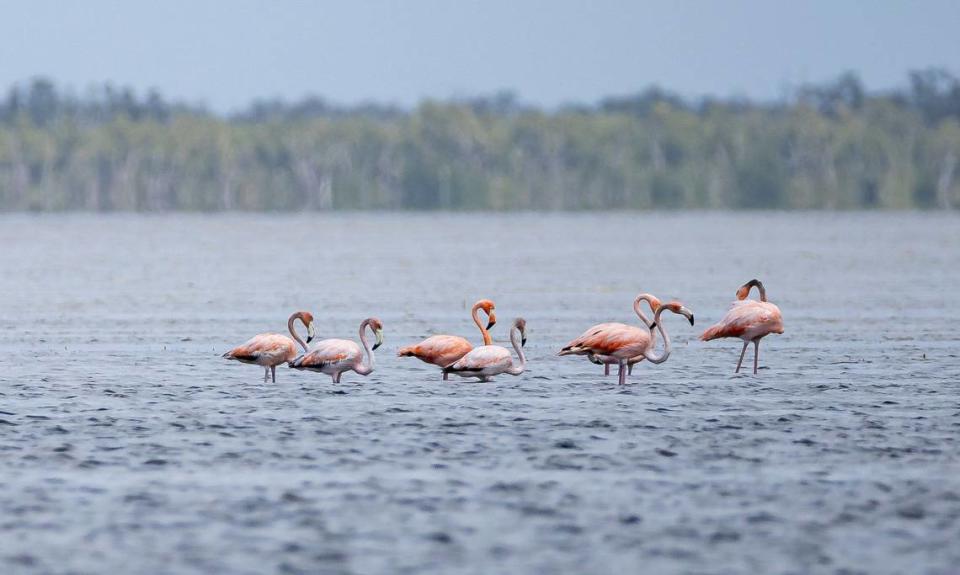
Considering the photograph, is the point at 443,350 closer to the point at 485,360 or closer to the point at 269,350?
the point at 485,360

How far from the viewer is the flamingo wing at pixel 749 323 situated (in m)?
20.3

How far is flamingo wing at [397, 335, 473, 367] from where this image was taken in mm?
20078

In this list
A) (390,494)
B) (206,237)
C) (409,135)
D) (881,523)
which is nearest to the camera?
(881,523)

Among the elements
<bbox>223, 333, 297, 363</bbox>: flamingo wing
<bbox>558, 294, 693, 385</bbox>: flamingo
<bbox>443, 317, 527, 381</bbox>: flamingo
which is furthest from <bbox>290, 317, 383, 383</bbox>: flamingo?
<bbox>558, 294, 693, 385</bbox>: flamingo

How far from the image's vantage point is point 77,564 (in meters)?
11.4

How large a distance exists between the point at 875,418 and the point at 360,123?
179 meters

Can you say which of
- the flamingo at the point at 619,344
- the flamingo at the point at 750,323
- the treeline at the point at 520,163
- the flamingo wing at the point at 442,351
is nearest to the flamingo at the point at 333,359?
the flamingo wing at the point at 442,351

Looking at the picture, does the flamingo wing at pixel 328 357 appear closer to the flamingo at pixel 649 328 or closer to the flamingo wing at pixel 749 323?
the flamingo at pixel 649 328

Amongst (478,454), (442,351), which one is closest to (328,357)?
(442,351)

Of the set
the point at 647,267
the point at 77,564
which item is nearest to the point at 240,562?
the point at 77,564

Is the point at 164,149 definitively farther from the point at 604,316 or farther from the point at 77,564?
the point at 77,564

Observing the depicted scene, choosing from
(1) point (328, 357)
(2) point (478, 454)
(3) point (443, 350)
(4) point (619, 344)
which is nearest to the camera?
(2) point (478, 454)

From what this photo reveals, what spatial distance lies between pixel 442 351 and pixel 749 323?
10.3ft

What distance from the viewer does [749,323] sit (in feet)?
66.7
